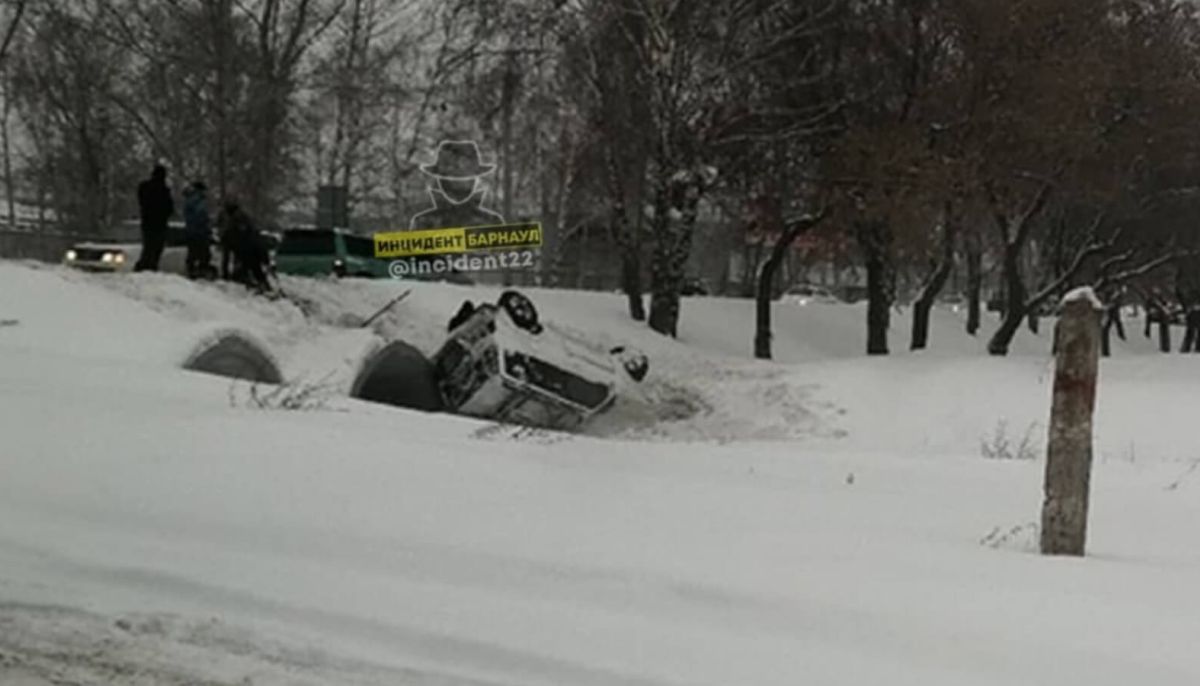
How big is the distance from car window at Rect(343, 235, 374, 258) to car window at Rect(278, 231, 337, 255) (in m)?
0.51

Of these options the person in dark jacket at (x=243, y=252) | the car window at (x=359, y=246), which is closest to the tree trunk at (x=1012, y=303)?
the car window at (x=359, y=246)

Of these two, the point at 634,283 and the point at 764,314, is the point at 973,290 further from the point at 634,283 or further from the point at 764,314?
the point at 634,283

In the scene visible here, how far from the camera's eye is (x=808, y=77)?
28250 mm

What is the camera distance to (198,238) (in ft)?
70.6

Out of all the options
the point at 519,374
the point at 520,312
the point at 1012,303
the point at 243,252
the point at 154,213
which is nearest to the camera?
the point at 519,374

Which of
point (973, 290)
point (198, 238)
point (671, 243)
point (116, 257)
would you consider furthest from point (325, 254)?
point (973, 290)

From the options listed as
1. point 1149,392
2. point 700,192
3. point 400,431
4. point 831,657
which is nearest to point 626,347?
point 700,192

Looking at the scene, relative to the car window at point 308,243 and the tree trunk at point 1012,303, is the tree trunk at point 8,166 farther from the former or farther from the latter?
the tree trunk at point 1012,303

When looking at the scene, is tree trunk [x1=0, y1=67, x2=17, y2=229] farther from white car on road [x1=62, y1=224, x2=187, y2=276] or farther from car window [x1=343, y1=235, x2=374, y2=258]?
white car on road [x1=62, y1=224, x2=187, y2=276]

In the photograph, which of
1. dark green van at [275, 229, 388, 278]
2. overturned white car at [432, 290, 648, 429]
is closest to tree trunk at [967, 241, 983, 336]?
dark green van at [275, 229, 388, 278]

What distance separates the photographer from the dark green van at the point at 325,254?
30125mm

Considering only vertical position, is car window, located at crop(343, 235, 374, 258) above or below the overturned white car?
above

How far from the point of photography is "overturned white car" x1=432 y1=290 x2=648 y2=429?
1766 cm

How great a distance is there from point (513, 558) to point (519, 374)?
41.1ft
